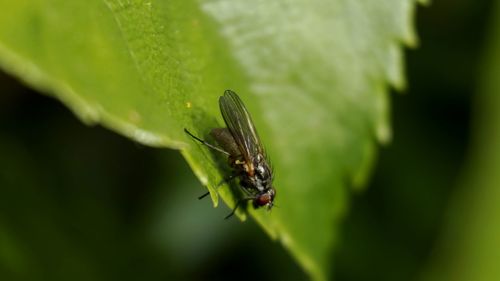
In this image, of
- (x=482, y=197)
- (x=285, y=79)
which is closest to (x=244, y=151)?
(x=285, y=79)

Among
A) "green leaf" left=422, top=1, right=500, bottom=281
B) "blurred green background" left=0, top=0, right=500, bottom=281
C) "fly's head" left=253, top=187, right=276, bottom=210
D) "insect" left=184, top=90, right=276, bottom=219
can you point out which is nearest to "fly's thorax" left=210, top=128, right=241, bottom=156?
"insect" left=184, top=90, right=276, bottom=219

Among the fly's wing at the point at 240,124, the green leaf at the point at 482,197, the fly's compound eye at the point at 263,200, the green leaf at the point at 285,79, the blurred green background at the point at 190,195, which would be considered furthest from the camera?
the green leaf at the point at 482,197

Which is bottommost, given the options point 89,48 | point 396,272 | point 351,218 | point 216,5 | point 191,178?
point 396,272

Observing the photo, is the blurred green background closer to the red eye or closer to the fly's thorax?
the fly's thorax

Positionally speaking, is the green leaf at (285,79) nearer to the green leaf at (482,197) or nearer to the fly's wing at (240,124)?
the fly's wing at (240,124)

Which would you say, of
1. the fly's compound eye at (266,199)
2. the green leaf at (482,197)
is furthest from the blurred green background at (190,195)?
the fly's compound eye at (266,199)

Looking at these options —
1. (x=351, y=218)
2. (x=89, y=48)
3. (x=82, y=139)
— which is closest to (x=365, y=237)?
(x=351, y=218)

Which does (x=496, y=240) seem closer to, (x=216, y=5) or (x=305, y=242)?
(x=305, y=242)
